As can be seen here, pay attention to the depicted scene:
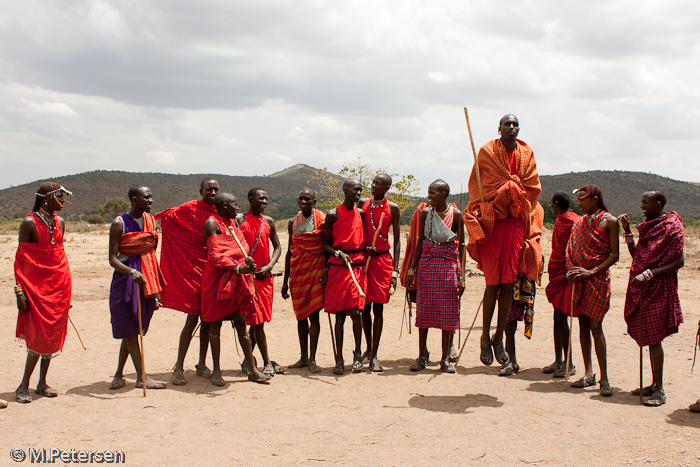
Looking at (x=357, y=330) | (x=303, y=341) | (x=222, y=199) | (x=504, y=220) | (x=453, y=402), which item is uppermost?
(x=222, y=199)

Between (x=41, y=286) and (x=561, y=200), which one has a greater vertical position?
(x=561, y=200)

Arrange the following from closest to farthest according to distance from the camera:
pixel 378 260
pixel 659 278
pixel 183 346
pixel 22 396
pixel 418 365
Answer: pixel 22 396 → pixel 659 278 → pixel 183 346 → pixel 418 365 → pixel 378 260

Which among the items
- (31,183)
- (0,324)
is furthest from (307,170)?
(0,324)

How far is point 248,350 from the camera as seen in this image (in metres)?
6.17

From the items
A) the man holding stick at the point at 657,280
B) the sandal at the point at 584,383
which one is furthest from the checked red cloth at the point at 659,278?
the sandal at the point at 584,383

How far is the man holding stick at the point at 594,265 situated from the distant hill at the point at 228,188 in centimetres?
4388

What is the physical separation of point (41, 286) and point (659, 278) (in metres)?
5.90

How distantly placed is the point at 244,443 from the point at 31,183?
78408 millimetres

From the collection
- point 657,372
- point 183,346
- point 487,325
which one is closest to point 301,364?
point 183,346

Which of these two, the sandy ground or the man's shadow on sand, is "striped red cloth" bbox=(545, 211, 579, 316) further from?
the man's shadow on sand

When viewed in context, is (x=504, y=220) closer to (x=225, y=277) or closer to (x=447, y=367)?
(x=447, y=367)

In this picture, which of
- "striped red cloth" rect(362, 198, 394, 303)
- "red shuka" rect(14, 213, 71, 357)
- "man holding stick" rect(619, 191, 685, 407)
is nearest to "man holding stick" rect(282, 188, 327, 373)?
"striped red cloth" rect(362, 198, 394, 303)

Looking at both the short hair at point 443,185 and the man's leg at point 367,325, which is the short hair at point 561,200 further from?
the man's leg at point 367,325

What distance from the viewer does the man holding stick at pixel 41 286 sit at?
18.2 ft
